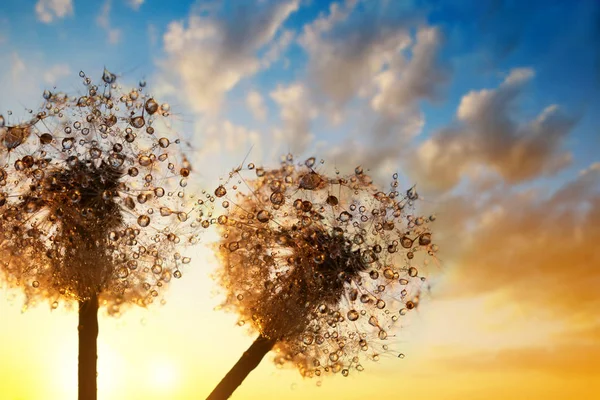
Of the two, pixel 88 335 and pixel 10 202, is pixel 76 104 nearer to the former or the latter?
pixel 10 202

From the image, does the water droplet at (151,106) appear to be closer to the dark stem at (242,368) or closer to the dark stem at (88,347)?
the dark stem at (88,347)

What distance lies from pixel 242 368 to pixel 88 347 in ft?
9.93

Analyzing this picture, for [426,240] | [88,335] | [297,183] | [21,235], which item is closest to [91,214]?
[21,235]

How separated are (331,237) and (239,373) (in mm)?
3267

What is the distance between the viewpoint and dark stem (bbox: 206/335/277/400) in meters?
9.88

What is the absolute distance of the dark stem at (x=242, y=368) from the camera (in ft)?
32.4

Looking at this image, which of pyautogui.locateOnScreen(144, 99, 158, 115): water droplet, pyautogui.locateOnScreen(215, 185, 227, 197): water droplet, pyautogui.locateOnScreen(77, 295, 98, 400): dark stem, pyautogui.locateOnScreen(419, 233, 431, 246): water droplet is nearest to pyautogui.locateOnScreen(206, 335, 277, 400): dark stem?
pyautogui.locateOnScreen(77, 295, 98, 400): dark stem

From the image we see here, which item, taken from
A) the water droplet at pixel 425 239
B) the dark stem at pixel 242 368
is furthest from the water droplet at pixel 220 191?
the water droplet at pixel 425 239

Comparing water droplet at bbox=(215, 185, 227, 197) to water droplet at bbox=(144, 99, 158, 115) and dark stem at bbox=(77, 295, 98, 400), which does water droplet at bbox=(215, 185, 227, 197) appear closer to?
water droplet at bbox=(144, 99, 158, 115)

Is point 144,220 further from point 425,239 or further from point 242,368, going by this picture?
point 425,239

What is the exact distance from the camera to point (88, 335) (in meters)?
9.92

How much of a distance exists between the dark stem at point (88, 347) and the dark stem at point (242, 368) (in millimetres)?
2273

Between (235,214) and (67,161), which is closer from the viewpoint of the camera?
(67,161)

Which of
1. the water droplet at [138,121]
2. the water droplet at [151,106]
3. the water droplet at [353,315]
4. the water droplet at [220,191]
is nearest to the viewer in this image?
the water droplet at [151,106]
